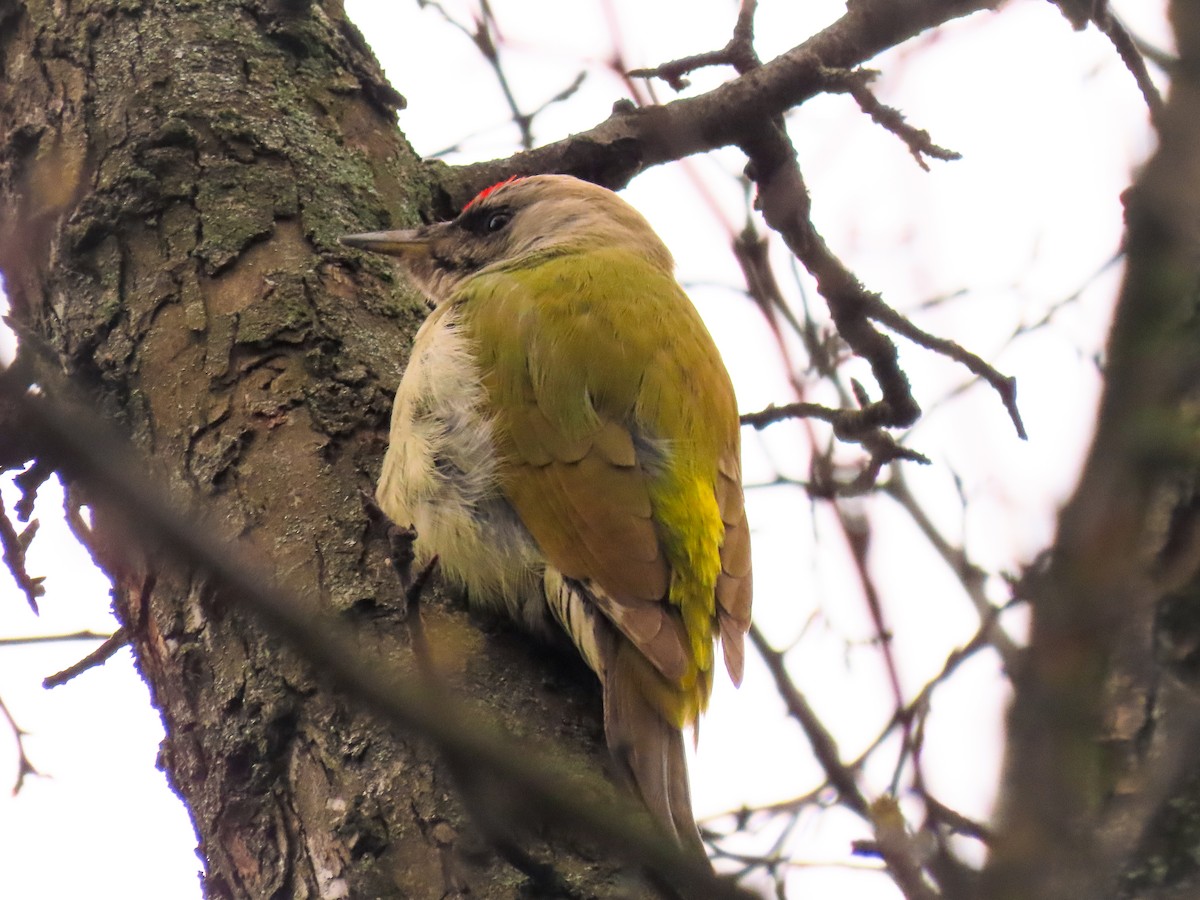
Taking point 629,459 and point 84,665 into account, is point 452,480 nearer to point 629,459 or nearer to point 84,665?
point 629,459

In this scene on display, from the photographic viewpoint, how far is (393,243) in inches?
160

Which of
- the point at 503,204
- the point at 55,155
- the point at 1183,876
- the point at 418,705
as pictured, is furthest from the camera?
the point at 503,204

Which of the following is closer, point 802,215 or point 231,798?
point 231,798

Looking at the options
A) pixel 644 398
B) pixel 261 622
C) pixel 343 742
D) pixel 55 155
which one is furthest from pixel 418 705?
pixel 55 155

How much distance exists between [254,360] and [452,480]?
2.01 ft

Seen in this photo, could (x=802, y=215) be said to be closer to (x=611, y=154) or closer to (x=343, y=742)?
(x=611, y=154)

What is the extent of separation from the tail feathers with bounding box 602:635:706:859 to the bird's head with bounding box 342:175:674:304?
1.80 meters

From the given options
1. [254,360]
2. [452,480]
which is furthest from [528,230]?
[254,360]

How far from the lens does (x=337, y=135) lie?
13.6 feet

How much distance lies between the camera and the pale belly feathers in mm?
3453

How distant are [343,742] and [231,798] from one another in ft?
0.94

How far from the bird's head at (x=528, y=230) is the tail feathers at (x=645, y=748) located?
5.89 feet

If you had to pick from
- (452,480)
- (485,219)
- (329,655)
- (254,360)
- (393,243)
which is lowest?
(329,655)

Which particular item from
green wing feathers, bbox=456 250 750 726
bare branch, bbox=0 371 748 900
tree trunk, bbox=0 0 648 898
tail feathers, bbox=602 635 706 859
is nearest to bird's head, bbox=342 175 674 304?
tree trunk, bbox=0 0 648 898
